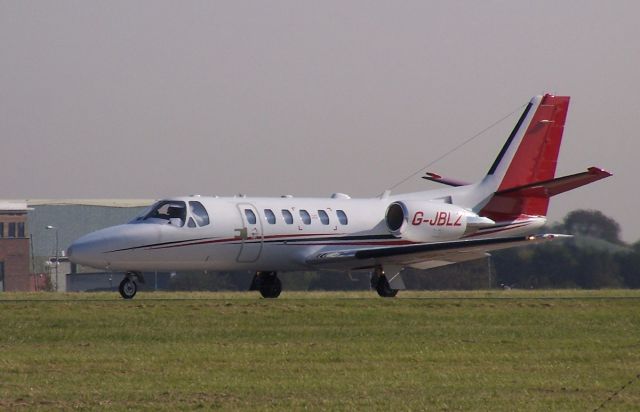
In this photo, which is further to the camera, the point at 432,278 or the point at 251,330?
the point at 432,278

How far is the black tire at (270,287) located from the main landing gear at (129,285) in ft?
15.4

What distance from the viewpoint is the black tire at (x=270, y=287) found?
1649 inches

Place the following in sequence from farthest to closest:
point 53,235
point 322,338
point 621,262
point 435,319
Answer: point 53,235
point 621,262
point 435,319
point 322,338

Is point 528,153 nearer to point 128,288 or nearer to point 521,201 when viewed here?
point 521,201

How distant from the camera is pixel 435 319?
30.0 meters

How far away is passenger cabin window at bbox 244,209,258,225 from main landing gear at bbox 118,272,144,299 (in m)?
3.57

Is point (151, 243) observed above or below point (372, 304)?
above

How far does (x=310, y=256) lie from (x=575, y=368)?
20279mm

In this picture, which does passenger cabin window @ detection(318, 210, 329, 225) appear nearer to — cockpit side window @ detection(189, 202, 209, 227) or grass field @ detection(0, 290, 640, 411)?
cockpit side window @ detection(189, 202, 209, 227)

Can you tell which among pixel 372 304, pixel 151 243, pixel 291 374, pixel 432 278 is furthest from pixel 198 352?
pixel 432 278

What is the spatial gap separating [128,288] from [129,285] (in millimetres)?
85

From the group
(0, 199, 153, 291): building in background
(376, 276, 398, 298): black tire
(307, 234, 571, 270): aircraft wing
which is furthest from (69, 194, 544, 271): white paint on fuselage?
(0, 199, 153, 291): building in background

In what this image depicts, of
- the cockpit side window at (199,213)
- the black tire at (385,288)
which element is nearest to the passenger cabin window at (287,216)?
the cockpit side window at (199,213)

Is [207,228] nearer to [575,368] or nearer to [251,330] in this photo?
[251,330]
